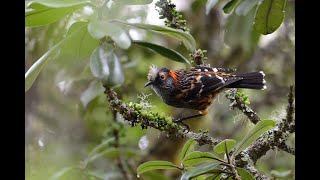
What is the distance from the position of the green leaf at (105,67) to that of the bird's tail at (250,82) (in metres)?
0.22

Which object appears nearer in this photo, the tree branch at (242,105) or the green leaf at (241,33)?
the tree branch at (242,105)

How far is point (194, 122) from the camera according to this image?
44.1 inches

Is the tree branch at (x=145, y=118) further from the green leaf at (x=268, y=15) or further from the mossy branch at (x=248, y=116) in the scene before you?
the green leaf at (x=268, y=15)

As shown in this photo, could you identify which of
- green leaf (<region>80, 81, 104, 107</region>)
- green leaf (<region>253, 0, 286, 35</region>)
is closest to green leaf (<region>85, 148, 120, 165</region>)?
green leaf (<region>80, 81, 104, 107</region>)

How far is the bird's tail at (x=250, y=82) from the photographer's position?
1.07m

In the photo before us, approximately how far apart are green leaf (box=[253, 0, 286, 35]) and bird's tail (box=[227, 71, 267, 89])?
9 centimetres

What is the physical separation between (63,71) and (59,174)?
9.5 inches

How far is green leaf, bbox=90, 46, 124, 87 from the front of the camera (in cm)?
103

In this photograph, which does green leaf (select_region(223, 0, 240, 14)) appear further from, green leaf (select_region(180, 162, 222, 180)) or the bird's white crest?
green leaf (select_region(180, 162, 222, 180))

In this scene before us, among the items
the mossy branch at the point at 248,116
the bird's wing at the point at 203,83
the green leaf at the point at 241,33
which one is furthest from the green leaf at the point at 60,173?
the green leaf at the point at 241,33

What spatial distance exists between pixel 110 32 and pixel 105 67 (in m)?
0.08
